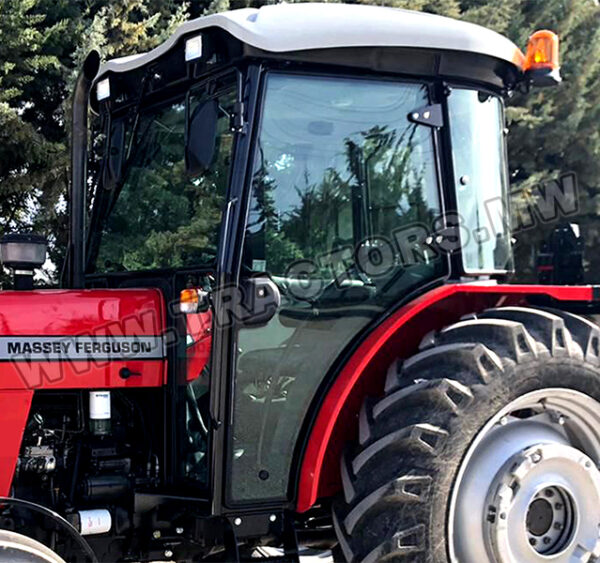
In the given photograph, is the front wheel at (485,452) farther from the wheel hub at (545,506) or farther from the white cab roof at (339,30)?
the white cab roof at (339,30)

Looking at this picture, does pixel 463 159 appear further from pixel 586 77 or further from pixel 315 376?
pixel 586 77

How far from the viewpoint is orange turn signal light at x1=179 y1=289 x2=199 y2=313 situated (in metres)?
3.08

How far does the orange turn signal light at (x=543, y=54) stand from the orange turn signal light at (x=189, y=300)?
177 cm

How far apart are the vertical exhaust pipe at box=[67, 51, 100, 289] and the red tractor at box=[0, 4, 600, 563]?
34 centimetres

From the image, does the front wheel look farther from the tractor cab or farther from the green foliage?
the green foliage

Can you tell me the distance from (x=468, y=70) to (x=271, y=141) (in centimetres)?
95

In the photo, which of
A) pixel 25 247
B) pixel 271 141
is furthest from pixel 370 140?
pixel 25 247

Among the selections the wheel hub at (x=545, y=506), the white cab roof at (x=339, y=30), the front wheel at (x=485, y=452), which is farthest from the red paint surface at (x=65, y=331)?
the wheel hub at (x=545, y=506)

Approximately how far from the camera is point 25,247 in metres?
3.21

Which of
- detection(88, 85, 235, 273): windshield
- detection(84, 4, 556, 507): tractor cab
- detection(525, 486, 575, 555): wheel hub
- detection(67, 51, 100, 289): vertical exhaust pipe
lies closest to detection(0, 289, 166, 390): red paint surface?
detection(84, 4, 556, 507): tractor cab

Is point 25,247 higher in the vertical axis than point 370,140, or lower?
lower

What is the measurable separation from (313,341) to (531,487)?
108 centimetres

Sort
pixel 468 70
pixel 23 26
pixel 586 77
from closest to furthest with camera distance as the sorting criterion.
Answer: pixel 468 70 → pixel 23 26 → pixel 586 77

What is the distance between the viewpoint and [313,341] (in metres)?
3.14
